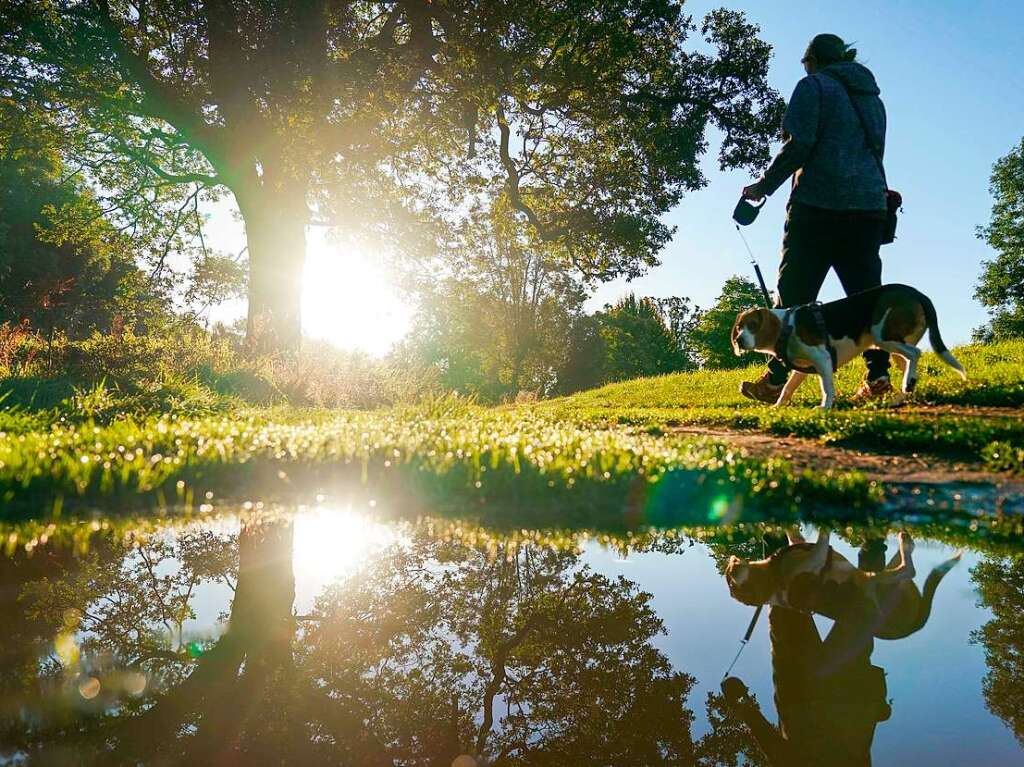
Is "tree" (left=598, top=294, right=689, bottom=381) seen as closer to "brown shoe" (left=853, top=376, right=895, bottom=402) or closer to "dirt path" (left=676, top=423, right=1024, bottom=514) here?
"brown shoe" (left=853, top=376, right=895, bottom=402)

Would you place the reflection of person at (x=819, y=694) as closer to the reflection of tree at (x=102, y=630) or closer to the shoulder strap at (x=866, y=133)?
the reflection of tree at (x=102, y=630)

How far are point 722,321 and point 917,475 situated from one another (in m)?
60.8

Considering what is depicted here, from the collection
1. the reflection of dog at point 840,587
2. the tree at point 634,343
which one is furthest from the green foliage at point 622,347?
the reflection of dog at point 840,587

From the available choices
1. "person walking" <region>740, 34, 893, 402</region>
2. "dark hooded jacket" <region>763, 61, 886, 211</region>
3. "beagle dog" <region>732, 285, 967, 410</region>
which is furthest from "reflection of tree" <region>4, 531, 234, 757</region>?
"dark hooded jacket" <region>763, 61, 886, 211</region>

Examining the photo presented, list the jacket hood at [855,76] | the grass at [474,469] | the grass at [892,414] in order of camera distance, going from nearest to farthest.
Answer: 1. the grass at [474,469]
2. the grass at [892,414]
3. the jacket hood at [855,76]

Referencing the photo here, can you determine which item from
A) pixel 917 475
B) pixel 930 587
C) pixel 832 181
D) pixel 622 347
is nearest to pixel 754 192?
pixel 832 181

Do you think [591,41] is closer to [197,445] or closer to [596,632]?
[197,445]

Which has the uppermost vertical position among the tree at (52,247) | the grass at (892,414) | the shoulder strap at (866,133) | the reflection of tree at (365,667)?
the tree at (52,247)

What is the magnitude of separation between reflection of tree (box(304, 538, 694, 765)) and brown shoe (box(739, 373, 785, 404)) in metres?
7.11

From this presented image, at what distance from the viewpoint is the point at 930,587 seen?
8.15ft

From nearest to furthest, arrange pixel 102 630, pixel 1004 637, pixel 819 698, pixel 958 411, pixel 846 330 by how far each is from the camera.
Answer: pixel 819 698
pixel 1004 637
pixel 102 630
pixel 958 411
pixel 846 330

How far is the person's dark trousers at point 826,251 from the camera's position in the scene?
7.49m

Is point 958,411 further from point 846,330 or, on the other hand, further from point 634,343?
point 634,343

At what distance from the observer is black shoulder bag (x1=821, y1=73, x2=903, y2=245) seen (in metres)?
7.59
